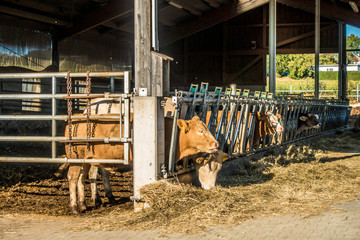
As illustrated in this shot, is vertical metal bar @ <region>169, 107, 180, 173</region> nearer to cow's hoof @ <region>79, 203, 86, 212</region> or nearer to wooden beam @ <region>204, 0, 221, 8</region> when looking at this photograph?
cow's hoof @ <region>79, 203, 86, 212</region>

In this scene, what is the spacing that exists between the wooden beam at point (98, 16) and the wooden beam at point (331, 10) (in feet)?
36.0

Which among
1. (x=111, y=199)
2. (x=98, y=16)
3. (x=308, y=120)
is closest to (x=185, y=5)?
(x=98, y=16)

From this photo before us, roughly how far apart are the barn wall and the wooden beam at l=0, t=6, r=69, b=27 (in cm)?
997

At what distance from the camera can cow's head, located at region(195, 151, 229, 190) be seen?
8.01 m

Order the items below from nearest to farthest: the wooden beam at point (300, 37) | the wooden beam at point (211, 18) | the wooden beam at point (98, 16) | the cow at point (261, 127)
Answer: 1. the cow at point (261, 127)
2. the wooden beam at point (98, 16)
3. the wooden beam at point (211, 18)
4. the wooden beam at point (300, 37)

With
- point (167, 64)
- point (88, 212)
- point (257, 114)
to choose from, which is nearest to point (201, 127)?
point (167, 64)

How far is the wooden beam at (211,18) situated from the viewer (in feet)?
78.3

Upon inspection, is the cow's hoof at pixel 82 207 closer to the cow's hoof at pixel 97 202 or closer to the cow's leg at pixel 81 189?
the cow's leg at pixel 81 189

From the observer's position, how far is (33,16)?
60.4 ft

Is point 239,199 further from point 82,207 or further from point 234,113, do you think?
point 234,113

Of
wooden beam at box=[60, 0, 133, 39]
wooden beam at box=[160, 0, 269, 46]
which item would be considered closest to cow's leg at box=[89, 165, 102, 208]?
wooden beam at box=[60, 0, 133, 39]

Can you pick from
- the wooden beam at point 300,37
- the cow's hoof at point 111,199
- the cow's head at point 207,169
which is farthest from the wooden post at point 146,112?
the wooden beam at point 300,37

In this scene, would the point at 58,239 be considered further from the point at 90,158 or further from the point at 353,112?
the point at 353,112

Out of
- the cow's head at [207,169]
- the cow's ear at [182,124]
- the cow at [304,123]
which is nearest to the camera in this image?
the cow's ear at [182,124]
